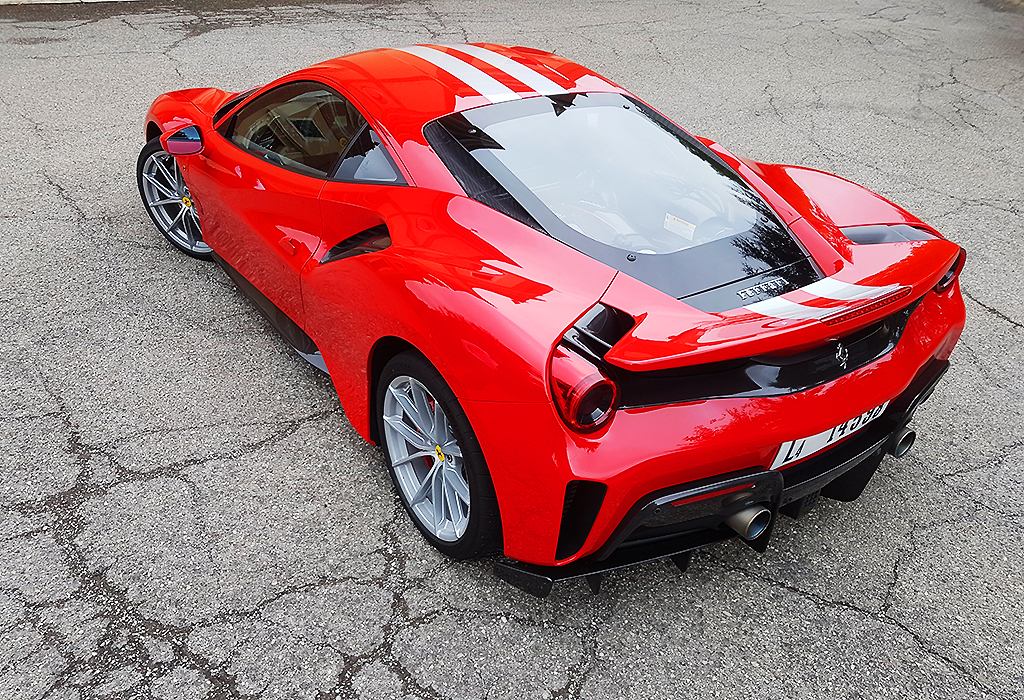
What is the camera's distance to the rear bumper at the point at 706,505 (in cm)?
207

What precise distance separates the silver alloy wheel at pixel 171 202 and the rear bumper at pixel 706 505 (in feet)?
9.83

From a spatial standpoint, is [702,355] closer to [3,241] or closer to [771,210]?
[771,210]

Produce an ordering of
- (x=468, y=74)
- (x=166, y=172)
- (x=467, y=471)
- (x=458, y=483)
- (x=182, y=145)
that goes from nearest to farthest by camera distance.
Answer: (x=467, y=471), (x=458, y=483), (x=468, y=74), (x=182, y=145), (x=166, y=172)

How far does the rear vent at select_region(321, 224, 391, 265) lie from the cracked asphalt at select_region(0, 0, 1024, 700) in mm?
790

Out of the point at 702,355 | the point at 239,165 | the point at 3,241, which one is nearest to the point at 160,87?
the point at 3,241

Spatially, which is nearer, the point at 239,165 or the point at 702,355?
the point at 702,355

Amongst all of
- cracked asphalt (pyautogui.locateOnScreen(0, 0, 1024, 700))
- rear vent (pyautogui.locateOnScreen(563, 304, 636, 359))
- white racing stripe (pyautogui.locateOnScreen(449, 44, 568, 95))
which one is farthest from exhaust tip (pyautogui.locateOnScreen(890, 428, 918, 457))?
white racing stripe (pyautogui.locateOnScreen(449, 44, 568, 95))

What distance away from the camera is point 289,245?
3.18 meters

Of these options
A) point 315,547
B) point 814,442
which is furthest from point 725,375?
point 315,547

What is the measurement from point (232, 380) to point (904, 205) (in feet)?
14.8

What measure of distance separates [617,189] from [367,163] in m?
0.96

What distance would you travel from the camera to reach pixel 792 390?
211cm

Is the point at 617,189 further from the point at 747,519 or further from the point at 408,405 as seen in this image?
the point at 747,519

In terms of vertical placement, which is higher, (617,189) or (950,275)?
(617,189)
